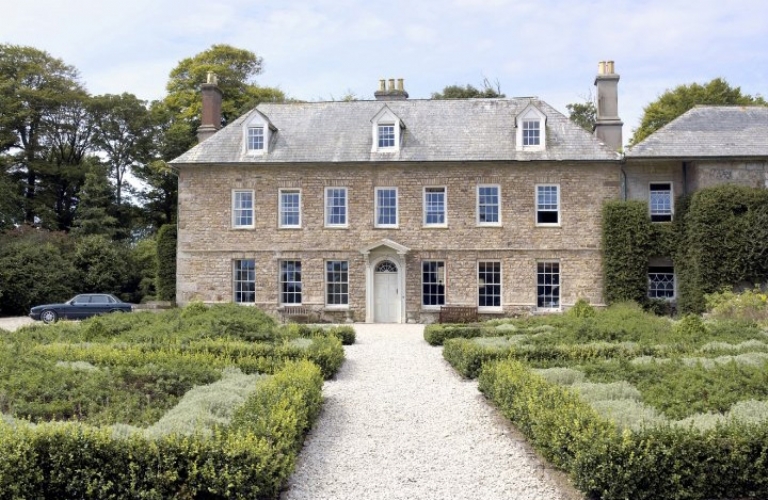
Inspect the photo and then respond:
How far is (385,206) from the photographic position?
1103 inches

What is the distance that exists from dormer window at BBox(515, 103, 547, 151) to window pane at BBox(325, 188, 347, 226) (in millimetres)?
7056

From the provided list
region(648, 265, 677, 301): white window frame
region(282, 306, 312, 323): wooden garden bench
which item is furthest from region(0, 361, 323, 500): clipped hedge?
region(648, 265, 677, 301): white window frame

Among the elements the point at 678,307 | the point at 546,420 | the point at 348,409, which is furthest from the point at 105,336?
the point at 678,307

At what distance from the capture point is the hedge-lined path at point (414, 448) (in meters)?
7.57

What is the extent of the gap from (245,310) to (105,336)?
355 cm

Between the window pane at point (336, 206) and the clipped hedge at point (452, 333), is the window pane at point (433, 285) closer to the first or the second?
the window pane at point (336, 206)

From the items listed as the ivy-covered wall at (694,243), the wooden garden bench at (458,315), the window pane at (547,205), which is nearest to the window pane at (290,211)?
the wooden garden bench at (458,315)

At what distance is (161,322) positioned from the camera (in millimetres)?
17625

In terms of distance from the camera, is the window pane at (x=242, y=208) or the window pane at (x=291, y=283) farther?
the window pane at (x=242, y=208)

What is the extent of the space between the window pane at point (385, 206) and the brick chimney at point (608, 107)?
28.7 ft

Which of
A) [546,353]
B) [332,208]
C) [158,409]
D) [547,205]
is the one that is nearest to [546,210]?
[547,205]

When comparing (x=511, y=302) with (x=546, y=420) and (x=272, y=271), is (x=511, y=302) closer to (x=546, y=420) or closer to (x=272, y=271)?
(x=272, y=271)

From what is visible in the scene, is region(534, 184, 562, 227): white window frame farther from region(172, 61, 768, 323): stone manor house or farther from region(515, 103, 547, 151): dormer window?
region(515, 103, 547, 151): dormer window

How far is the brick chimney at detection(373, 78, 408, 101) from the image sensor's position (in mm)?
31422
